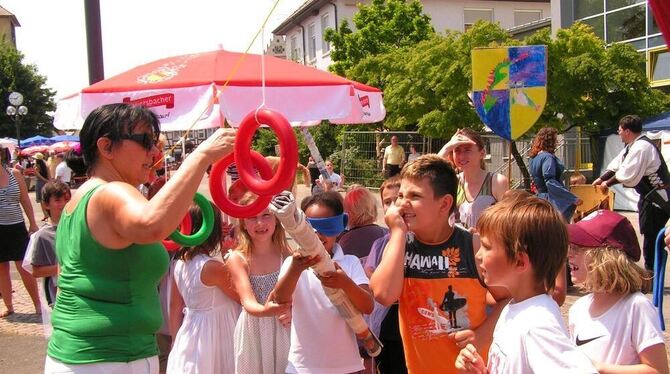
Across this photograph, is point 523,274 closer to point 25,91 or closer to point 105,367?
point 105,367

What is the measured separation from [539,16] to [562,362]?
39733mm

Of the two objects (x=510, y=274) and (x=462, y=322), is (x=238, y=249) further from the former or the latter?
(x=510, y=274)

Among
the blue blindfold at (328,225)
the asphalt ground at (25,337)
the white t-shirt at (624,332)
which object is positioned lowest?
the asphalt ground at (25,337)

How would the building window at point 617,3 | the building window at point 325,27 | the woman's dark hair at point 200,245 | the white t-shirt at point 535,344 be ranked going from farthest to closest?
the building window at point 325,27 → the building window at point 617,3 → the woman's dark hair at point 200,245 → the white t-shirt at point 535,344

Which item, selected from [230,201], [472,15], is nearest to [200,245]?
[230,201]

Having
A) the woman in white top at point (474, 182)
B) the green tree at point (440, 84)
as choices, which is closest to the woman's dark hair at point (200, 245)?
the woman in white top at point (474, 182)

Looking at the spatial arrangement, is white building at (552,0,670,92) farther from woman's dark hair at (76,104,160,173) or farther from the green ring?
woman's dark hair at (76,104,160,173)

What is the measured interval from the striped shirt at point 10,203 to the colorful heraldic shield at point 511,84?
202 inches

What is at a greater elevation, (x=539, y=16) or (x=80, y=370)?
(x=539, y=16)

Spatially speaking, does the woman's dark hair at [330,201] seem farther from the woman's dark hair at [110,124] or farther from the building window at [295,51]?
the building window at [295,51]

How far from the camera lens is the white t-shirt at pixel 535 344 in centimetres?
189

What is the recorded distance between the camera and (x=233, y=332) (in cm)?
379

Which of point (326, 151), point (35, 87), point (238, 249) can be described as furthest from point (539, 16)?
point (238, 249)

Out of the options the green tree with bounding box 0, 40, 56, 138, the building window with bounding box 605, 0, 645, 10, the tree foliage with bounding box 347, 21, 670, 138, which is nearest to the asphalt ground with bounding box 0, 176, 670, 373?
the tree foliage with bounding box 347, 21, 670, 138
